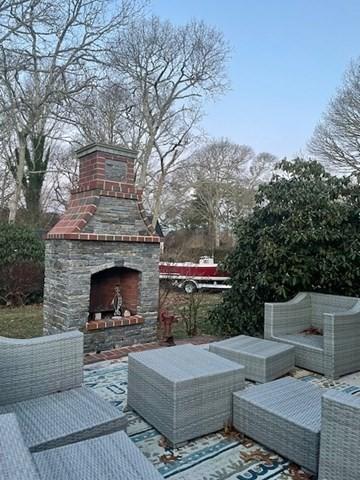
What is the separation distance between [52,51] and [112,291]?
7160 mm

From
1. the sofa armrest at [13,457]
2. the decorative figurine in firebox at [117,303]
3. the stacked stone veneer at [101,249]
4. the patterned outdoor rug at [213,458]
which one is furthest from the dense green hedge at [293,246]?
the sofa armrest at [13,457]

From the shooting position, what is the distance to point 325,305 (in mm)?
4188

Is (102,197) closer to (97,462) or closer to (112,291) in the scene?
(112,291)

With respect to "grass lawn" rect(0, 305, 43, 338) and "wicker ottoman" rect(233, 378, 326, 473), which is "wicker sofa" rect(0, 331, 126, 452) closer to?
"wicker ottoman" rect(233, 378, 326, 473)

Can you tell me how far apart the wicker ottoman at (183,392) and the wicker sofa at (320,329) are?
136cm

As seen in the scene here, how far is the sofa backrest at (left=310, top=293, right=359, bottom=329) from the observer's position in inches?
158

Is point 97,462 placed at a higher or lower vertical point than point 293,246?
lower

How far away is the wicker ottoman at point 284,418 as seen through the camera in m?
1.96

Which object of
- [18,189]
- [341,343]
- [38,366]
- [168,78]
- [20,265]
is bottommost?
[341,343]

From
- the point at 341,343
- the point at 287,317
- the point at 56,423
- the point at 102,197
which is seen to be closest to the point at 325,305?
the point at 287,317

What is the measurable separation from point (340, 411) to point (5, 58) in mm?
9329

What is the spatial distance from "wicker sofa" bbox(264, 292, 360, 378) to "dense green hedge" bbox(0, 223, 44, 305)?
598 centimetres

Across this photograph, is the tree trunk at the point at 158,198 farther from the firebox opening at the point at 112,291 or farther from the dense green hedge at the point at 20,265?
the firebox opening at the point at 112,291

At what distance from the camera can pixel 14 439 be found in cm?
123
